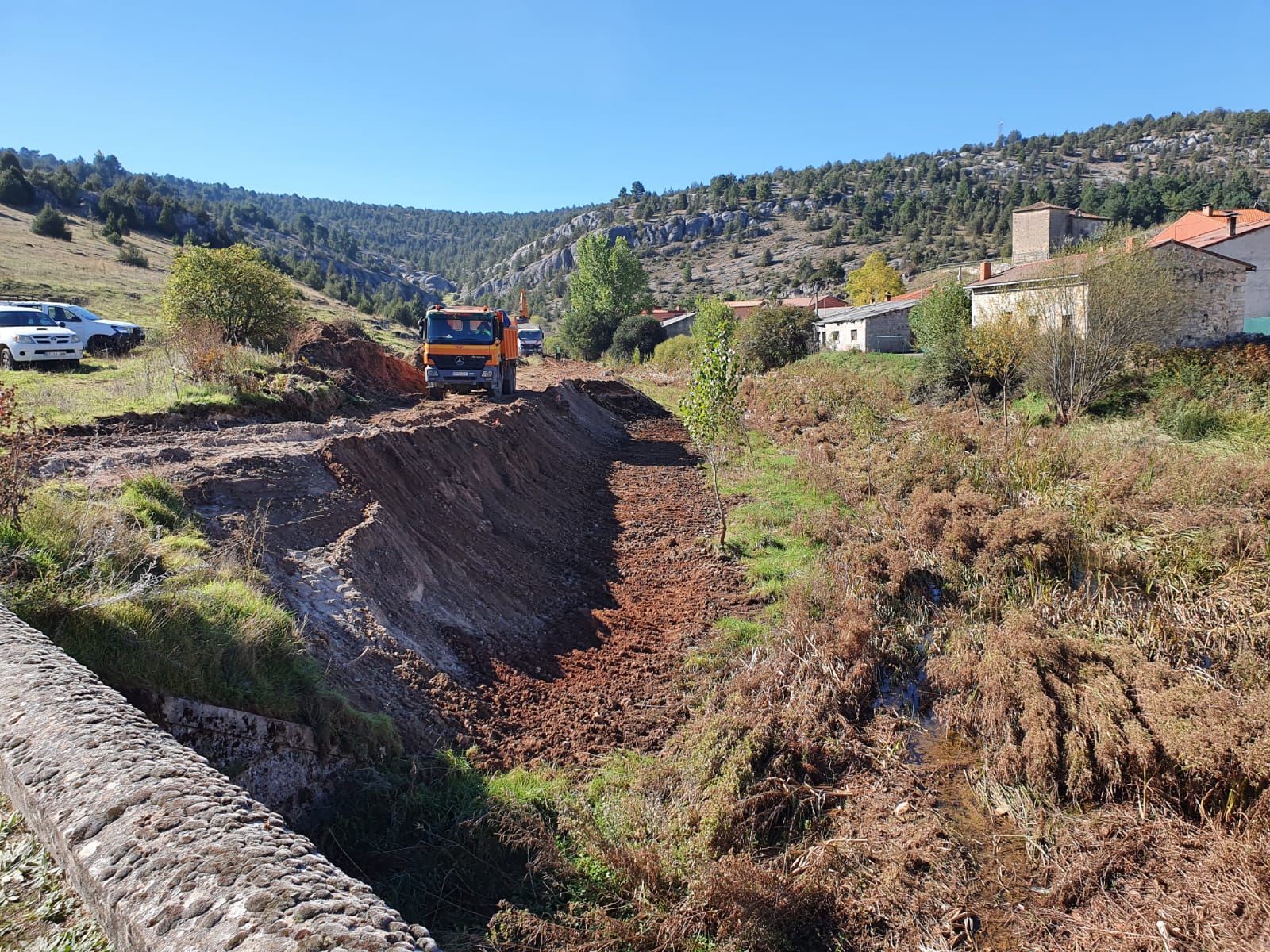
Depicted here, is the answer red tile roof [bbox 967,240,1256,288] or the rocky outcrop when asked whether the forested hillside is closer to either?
the rocky outcrop

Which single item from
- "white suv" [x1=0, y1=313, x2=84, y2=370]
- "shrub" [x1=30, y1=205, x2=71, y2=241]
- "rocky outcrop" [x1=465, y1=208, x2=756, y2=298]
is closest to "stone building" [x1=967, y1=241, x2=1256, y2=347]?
"white suv" [x1=0, y1=313, x2=84, y2=370]

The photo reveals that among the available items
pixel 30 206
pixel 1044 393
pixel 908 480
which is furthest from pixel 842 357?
pixel 30 206

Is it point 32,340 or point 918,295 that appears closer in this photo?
point 32,340

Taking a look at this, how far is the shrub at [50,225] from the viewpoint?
45469mm

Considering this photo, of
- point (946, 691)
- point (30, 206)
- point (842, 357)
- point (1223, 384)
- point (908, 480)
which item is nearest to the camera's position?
point (946, 691)

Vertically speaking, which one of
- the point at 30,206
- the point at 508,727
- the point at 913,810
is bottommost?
the point at 913,810

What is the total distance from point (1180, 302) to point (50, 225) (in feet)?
190

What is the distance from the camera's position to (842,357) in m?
37.6

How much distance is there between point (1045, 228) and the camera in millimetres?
64438

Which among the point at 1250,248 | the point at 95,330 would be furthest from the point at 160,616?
the point at 1250,248

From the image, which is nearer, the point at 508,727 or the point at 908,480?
the point at 508,727

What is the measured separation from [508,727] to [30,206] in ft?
218

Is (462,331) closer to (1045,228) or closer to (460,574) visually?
(460,574)

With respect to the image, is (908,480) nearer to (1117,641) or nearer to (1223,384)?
(1117,641)
